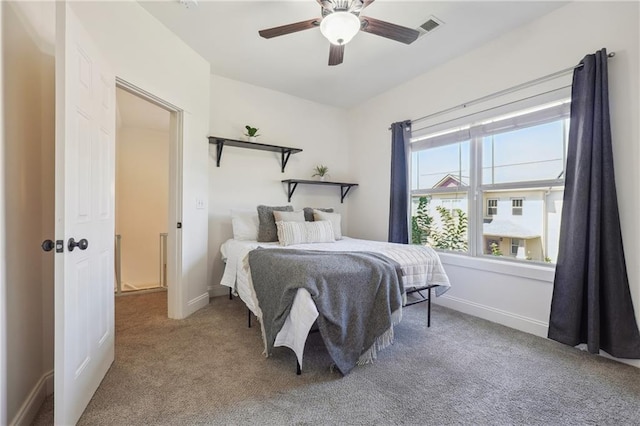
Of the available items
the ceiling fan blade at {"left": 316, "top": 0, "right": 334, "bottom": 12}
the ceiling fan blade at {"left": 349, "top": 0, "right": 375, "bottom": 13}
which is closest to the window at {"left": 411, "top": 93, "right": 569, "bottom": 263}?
the ceiling fan blade at {"left": 349, "top": 0, "right": 375, "bottom": 13}

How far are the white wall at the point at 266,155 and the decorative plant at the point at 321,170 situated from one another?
0.22ft

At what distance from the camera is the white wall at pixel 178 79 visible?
199cm

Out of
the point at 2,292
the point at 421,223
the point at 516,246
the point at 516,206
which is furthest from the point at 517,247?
the point at 2,292

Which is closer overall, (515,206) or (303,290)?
(303,290)

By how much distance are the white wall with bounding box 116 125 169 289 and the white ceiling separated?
2695mm

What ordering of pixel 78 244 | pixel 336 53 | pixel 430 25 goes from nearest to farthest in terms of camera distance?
1. pixel 78 244
2. pixel 336 53
3. pixel 430 25

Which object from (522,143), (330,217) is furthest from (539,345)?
(330,217)

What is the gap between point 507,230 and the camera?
8.90 feet

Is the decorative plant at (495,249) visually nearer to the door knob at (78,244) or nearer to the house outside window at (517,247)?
the house outside window at (517,247)

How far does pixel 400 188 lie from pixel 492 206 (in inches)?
39.6

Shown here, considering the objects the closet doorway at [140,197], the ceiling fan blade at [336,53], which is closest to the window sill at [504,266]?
the ceiling fan blade at [336,53]

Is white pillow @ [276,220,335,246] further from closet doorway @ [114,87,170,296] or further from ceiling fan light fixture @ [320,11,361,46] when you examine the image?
closet doorway @ [114,87,170,296]

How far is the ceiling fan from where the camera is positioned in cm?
172

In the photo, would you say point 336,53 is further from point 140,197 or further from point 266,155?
point 140,197
